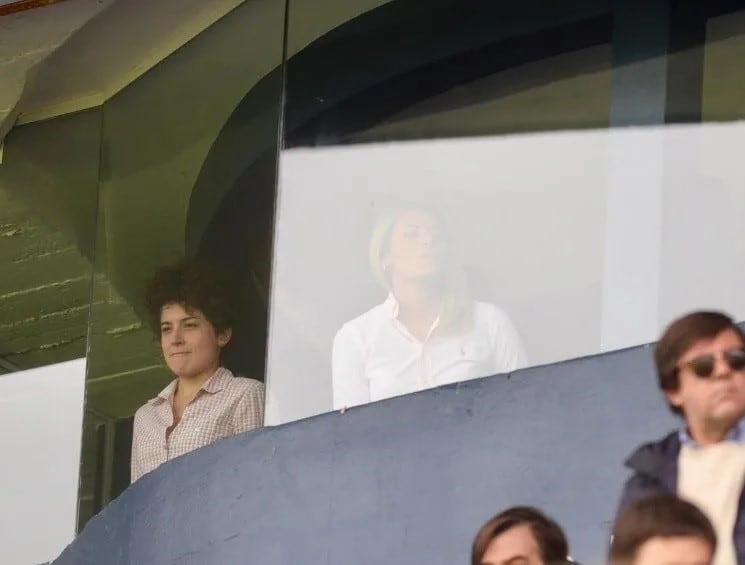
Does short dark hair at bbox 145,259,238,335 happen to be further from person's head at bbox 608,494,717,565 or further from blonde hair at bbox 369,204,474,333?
person's head at bbox 608,494,717,565

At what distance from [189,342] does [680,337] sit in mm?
1592

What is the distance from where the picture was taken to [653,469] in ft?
12.3

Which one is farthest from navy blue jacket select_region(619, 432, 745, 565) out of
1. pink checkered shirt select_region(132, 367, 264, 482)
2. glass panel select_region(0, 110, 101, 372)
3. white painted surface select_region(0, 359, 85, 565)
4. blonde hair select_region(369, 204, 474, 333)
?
glass panel select_region(0, 110, 101, 372)

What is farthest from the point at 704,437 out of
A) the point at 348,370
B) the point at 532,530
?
the point at 348,370

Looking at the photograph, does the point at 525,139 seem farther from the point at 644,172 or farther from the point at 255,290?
the point at 255,290

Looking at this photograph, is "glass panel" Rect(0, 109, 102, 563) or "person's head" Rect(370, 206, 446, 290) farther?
"glass panel" Rect(0, 109, 102, 563)

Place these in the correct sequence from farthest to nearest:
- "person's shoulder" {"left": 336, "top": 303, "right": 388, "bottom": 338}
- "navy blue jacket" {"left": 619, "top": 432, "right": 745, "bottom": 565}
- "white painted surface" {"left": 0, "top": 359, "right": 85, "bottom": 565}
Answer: "white painted surface" {"left": 0, "top": 359, "right": 85, "bottom": 565}
"person's shoulder" {"left": 336, "top": 303, "right": 388, "bottom": 338}
"navy blue jacket" {"left": 619, "top": 432, "right": 745, "bottom": 565}

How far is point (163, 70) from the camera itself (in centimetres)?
557

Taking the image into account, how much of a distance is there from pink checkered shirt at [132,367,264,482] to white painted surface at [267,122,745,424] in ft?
0.47

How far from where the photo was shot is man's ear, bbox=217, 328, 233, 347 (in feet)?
15.9

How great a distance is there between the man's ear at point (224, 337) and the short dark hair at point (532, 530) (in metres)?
1.20

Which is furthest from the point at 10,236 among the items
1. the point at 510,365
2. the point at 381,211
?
the point at 510,365

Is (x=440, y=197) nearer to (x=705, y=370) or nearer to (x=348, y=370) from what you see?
(x=348, y=370)

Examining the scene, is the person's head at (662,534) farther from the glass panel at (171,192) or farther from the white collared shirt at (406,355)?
the glass panel at (171,192)
